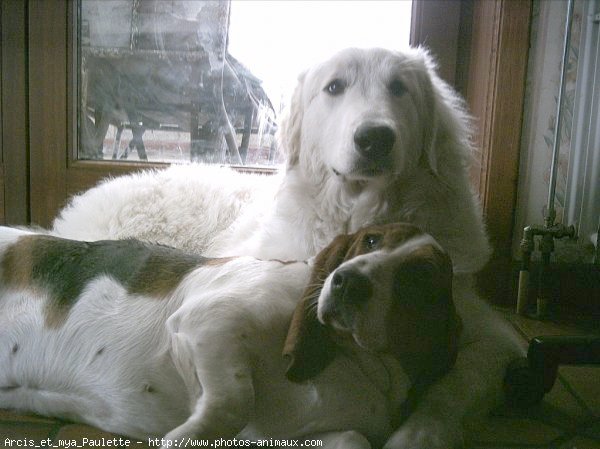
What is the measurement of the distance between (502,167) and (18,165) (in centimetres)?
243

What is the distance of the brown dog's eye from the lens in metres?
1.47

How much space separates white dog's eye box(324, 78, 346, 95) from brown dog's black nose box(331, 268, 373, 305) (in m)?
1.03

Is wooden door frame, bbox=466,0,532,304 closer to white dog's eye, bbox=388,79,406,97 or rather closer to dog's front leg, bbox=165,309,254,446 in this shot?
white dog's eye, bbox=388,79,406,97

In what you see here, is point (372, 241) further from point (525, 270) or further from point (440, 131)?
point (525, 270)

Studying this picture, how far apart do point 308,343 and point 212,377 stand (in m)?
0.21

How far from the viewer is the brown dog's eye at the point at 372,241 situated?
4.84 feet

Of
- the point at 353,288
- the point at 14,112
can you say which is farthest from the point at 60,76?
the point at 353,288

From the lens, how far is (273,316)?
Answer: 1.51 meters

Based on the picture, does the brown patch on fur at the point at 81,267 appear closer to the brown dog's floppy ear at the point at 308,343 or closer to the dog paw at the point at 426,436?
the brown dog's floppy ear at the point at 308,343

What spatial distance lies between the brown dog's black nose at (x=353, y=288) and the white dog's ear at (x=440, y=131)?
92cm

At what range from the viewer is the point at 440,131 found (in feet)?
7.38

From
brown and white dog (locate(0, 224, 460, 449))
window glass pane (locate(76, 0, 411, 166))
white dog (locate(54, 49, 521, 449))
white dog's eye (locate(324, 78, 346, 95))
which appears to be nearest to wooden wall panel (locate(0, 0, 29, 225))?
window glass pane (locate(76, 0, 411, 166))

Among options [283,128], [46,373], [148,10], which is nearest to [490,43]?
[283,128]

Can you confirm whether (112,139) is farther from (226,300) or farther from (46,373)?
(226,300)
